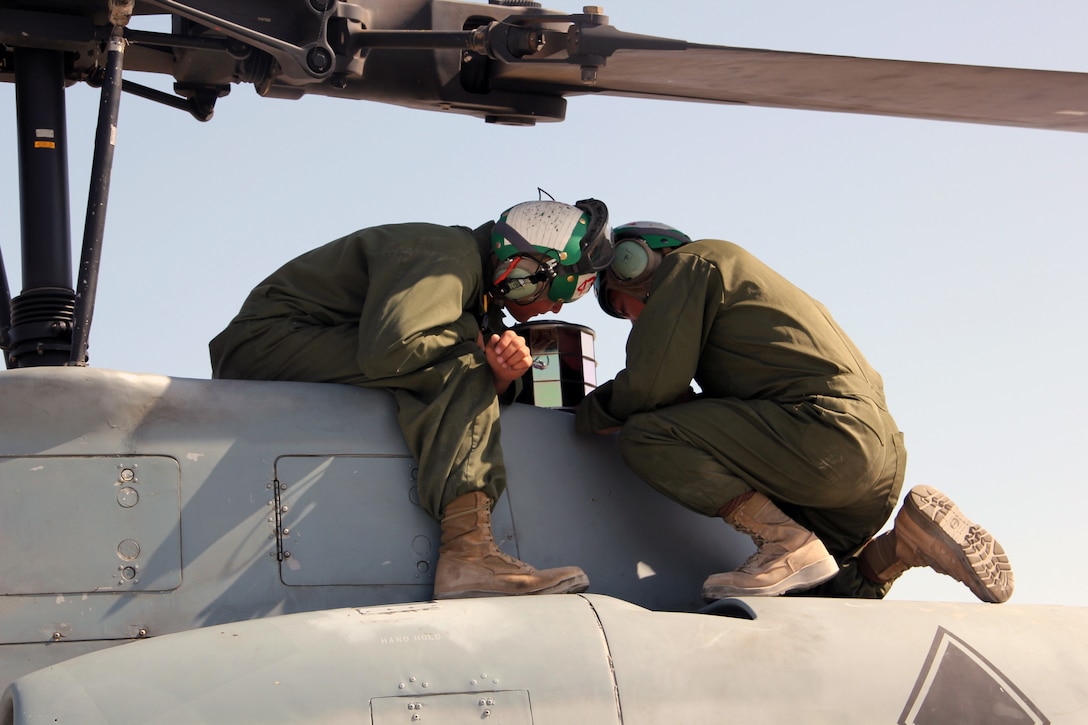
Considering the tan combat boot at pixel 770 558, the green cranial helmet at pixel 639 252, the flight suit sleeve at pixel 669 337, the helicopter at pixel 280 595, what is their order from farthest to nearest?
the green cranial helmet at pixel 639 252 < the flight suit sleeve at pixel 669 337 < the tan combat boot at pixel 770 558 < the helicopter at pixel 280 595

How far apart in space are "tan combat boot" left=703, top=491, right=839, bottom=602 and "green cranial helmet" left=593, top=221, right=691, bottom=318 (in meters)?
1.14

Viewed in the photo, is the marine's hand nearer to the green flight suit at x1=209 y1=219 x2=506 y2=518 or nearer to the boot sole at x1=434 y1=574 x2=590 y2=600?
the green flight suit at x1=209 y1=219 x2=506 y2=518

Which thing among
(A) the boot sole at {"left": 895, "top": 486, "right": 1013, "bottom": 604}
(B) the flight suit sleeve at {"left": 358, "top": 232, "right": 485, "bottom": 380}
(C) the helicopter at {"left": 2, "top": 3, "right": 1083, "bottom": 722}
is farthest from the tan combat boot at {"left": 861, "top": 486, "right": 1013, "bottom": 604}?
(B) the flight suit sleeve at {"left": 358, "top": 232, "right": 485, "bottom": 380}

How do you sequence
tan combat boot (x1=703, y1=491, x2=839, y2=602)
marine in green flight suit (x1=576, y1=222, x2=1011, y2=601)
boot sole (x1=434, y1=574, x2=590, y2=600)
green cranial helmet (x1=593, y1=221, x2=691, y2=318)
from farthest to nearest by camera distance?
green cranial helmet (x1=593, y1=221, x2=691, y2=318) → marine in green flight suit (x1=576, y1=222, x2=1011, y2=601) → tan combat boot (x1=703, y1=491, x2=839, y2=602) → boot sole (x1=434, y1=574, x2=590, y2=600)

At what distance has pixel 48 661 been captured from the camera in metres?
4.36

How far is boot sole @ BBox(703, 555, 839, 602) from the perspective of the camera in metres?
4.89

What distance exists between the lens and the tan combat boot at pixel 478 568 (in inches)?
189

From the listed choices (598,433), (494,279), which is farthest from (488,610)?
(494,279)

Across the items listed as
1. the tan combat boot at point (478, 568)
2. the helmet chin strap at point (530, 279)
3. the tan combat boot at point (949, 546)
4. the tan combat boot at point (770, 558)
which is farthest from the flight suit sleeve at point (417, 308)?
the tan combat boot at point (949, 546)

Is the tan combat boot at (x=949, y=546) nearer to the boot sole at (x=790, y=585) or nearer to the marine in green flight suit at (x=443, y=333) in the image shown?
the boot sole at (x=790, y=585)

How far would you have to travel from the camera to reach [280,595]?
15.4 ft

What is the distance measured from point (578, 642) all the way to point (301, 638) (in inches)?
30.8

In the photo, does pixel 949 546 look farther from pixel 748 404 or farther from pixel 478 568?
pixel 478 568

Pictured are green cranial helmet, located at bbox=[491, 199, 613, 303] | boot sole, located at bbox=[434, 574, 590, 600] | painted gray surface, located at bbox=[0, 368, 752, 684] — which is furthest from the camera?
green cranial helmet, located at bbox=[491, 199, 613, 303]
